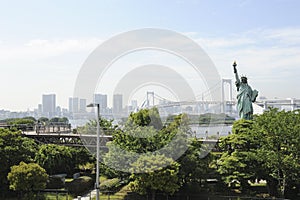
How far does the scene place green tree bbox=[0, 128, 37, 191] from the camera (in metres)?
20.2

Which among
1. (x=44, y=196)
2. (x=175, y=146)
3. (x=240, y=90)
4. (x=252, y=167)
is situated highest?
(x=240, y=90)

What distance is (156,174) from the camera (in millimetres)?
17828

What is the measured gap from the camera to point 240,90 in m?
26.8

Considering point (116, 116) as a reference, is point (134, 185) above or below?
below

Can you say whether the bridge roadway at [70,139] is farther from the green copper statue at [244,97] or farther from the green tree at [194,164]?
the green copper statue at [244,97]

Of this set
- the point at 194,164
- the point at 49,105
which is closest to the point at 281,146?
the point at 194,164

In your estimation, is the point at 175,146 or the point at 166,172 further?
the point at 175,146

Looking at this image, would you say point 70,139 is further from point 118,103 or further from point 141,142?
point 141,142

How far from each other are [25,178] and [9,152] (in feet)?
8.94

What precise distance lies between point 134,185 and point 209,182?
19.5 feet

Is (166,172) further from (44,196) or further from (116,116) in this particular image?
(116,116)

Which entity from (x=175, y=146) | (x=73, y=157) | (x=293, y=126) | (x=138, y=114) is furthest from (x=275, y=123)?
(x=73, y=157)

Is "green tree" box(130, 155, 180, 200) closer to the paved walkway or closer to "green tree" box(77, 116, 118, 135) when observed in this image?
the paved walkway

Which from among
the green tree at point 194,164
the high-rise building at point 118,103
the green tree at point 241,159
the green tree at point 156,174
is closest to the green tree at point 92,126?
the high-rise building at point 118,103
